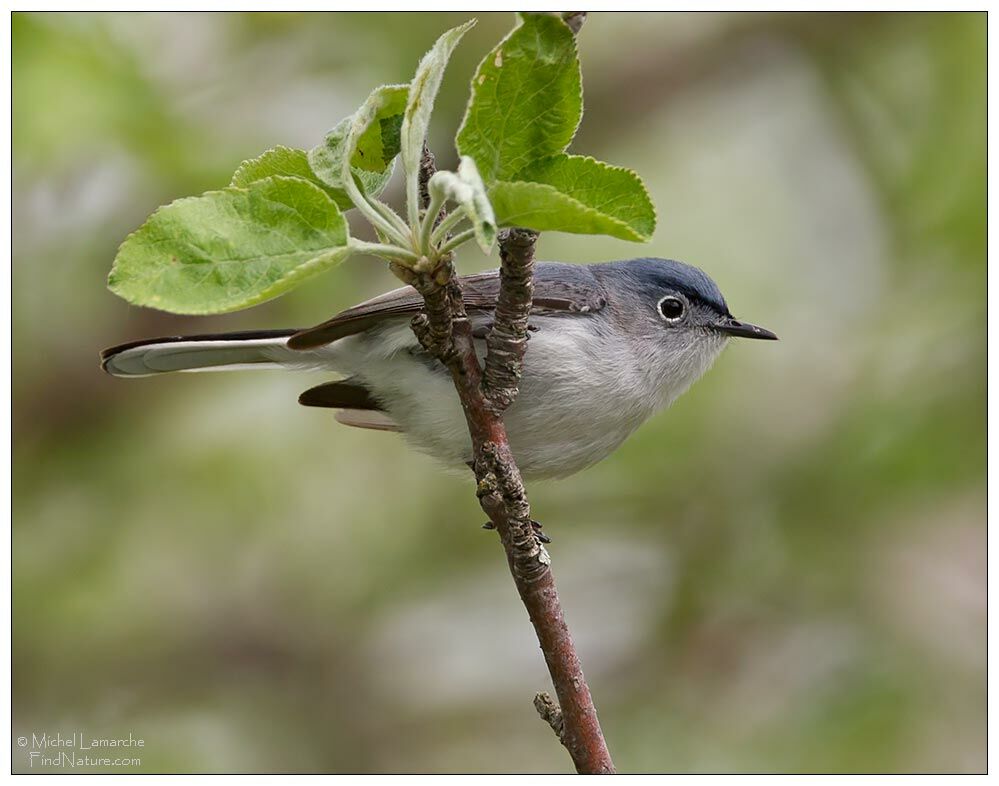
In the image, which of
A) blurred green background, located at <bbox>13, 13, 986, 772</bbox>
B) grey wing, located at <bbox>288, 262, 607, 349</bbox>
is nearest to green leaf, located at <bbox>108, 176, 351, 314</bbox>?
grey wing, located at <bbox>288, 262, 607, 349</bbox>

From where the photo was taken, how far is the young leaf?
1.36 m

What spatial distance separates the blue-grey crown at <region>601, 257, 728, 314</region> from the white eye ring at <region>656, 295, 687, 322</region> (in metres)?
0.04

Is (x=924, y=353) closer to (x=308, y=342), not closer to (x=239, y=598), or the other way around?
(x=308, y=342)

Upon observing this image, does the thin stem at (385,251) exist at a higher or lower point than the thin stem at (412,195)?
lower

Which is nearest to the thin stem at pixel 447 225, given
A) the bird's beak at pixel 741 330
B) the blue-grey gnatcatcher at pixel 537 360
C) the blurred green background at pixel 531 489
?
the blue-grey gnatcatcher at pixel 537 360

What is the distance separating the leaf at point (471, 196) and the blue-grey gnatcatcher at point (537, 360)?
117 centimetres

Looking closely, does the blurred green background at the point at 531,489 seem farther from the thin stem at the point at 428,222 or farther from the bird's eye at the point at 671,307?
the thin stem at the point at 428,222

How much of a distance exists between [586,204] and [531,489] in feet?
8.20

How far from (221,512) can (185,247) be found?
2.78 meters

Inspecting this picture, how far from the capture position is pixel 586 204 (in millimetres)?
1291

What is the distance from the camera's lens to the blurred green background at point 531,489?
11.6ft

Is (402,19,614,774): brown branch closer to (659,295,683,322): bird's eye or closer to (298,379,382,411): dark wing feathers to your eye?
(298,379,382,411): dark wing feathers

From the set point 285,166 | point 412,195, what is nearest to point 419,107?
point 412,195

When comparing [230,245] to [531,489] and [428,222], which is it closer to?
[428,222]
